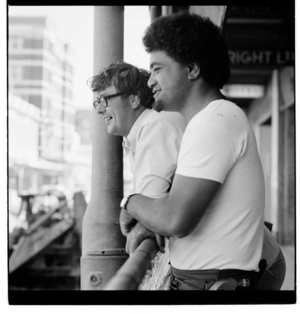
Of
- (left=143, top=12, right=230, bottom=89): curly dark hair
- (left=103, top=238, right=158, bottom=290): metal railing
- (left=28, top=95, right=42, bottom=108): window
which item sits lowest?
(left=103, top=238, right=158, bottom=290): metal railing

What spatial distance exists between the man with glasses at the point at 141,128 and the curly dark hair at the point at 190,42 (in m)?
0.19

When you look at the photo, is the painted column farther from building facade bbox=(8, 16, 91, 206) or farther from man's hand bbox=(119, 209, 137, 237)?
man's hand bbox=(119, 209, 137, 237)

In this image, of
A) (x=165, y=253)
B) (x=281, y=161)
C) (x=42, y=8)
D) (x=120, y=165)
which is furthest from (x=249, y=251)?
(x=281, y=161)

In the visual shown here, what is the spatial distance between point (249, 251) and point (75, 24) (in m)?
1.24

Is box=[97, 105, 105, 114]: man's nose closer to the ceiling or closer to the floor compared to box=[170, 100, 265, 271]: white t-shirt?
closer to the ceiling

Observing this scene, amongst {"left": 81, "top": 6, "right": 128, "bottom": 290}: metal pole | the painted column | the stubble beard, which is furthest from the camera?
the painted column

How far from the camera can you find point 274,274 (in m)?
1.64

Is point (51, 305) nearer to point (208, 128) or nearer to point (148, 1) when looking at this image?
point (208, 128)

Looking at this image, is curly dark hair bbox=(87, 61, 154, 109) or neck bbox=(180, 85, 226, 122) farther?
curly dark hair bbox=(87, 61, 154, 109)

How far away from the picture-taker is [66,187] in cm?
235

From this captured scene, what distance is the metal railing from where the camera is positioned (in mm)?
1249

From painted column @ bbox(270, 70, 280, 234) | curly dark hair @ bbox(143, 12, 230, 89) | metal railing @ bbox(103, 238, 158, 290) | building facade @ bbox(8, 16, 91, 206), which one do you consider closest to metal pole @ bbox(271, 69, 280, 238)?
painted column @ bbox(270, 70, 280, 234)

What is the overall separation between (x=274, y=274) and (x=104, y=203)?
72cm

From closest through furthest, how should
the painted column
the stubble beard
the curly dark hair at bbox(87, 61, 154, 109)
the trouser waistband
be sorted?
the trouser waistband → the stubble beard → the curly dark hair at bbox(87, 61, 154, 109) → the painted column
